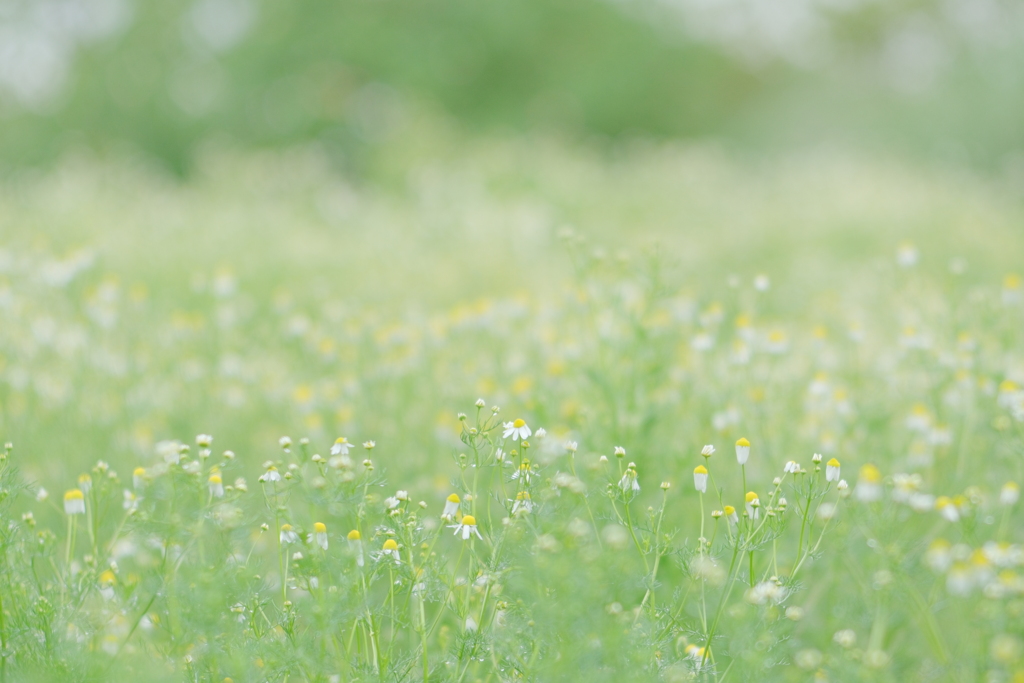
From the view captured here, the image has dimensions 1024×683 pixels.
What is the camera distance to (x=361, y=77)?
16.4m

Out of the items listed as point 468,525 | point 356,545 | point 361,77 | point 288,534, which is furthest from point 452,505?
point 361,77

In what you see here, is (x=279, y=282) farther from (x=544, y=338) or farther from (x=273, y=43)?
(x=273, y=43)

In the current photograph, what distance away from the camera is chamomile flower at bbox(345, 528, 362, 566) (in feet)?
5.99

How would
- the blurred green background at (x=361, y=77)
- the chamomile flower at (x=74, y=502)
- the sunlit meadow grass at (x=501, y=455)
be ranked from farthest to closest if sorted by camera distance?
the blurred green background at (x=361, y=77), the chamomile flower at (x=74, y=502), the sunlit meadow grass at (x=501, y=455)

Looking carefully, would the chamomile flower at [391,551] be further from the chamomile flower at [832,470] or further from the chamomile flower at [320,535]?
the chamomile flower at [832,470]

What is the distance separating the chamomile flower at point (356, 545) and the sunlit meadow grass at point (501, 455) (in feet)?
0.04

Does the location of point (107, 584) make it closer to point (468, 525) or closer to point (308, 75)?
point (468, 525)

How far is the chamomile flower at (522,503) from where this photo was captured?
6.17ft

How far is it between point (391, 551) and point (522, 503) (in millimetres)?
290

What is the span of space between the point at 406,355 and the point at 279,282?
282cm

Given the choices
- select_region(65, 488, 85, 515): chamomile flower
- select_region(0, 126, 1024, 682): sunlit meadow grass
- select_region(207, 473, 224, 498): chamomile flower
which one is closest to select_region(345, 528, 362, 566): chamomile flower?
select_region(0, 126, 1024, 682): sunlit meadow grass

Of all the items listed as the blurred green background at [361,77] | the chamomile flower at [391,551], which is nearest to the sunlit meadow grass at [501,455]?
the chamomile flower at [391,551]

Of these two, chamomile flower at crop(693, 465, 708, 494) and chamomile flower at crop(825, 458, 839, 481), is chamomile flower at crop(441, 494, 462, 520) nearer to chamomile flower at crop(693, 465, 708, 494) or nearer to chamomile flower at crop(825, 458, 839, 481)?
chamomile flower at crop(693, 465, 708, 494)

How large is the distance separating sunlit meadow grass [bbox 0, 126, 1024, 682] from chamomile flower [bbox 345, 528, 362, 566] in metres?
0.01
